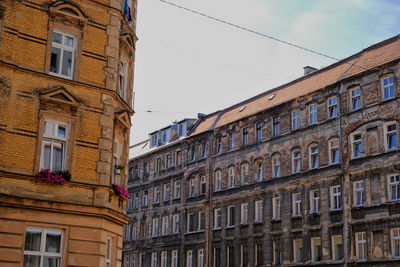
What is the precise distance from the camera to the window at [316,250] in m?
37.5

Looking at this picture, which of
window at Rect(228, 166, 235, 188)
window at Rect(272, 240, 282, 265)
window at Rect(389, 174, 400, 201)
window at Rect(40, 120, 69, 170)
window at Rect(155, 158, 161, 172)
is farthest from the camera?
window at Rect(155, 158, 161, 172)

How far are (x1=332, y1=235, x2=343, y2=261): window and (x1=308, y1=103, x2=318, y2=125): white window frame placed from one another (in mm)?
7880

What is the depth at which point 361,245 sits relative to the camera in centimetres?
3484

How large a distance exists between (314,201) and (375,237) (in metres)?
5.58

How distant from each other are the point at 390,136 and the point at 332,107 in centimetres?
513

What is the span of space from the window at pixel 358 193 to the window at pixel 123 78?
1834 cm

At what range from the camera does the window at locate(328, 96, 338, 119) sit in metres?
38.6

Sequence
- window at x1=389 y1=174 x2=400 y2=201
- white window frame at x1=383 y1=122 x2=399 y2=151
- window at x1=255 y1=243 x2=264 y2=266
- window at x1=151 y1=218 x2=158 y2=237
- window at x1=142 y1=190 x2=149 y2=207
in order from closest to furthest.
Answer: window at x1=389 y1=174 x2=400 y2=201 → white window frame at x1=383 y1=122 x2=399 y2=151 → window at x1=255 y1=243 x2=264 y2=266 → window at x1=151 y1=218 x2=158 y2=237 → window at x1=142 y1=190 x2=149 y2=207

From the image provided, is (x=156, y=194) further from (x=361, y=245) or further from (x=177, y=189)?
(x=361, y=245)

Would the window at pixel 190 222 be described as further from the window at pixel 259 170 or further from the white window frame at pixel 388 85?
the white window frame at pixel 388 85

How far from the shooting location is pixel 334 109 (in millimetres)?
38719

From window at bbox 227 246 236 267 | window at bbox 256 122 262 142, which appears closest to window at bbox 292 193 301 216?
window at bbox 256 122 262 142

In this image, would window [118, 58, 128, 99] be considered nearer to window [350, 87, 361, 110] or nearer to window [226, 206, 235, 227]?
window [350, 87, 361, 110]

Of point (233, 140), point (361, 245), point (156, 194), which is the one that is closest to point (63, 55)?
point (361, 245)
